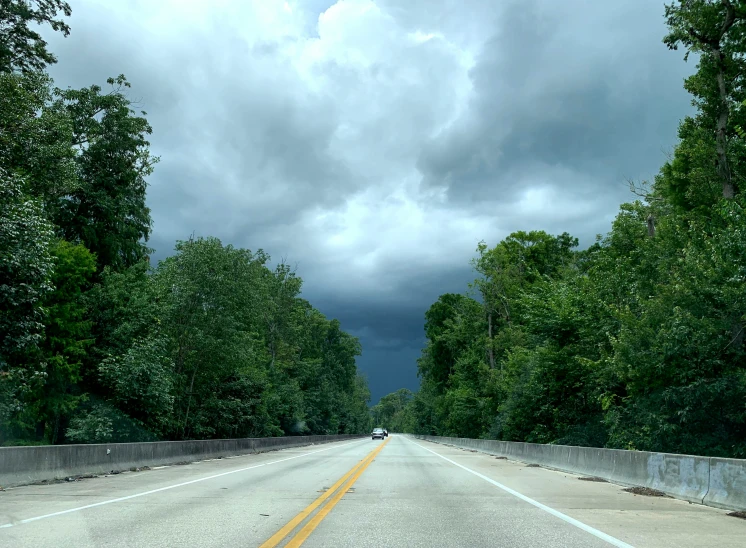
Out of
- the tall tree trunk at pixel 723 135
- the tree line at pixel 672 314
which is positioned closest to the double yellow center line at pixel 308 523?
the tree line at pixel 672 314

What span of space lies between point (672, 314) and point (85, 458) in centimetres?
1778

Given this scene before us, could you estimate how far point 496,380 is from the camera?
5719cm

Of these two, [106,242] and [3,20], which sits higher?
[3,20]

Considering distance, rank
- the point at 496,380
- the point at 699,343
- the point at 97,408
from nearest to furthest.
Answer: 1. the point at 699,343
2. the point at 97,408
3. the point at 496,380

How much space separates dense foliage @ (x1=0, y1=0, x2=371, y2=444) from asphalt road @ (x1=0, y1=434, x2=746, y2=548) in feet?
28.4

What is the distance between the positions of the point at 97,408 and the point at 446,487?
2111 cm

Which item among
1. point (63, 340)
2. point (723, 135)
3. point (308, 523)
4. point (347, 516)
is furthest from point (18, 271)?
point (723, 135)

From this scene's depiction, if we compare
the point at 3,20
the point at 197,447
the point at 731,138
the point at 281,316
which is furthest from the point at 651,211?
the point at 281,316

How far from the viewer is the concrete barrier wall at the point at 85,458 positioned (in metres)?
14.1

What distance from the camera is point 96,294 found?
33312 millimetres

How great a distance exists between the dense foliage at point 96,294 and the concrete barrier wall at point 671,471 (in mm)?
17141

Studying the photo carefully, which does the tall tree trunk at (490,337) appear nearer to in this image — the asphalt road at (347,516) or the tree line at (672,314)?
the tree line at (672,314)

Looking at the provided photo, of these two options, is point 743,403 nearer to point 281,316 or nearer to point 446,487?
point 446,487

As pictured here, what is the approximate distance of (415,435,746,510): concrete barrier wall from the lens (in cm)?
1085
